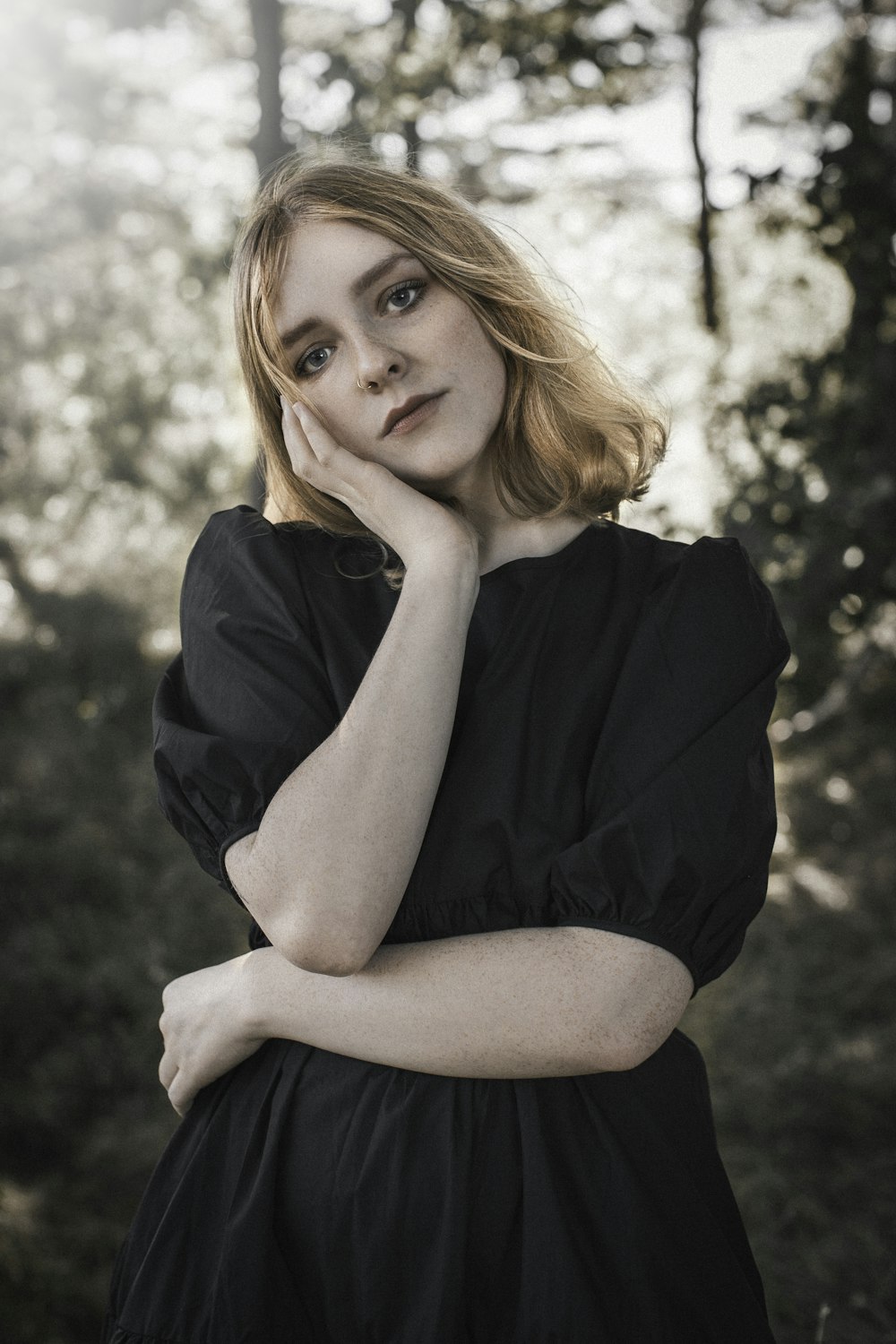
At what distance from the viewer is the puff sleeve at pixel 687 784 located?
125 centimetres

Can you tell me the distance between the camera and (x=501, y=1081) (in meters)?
1.31

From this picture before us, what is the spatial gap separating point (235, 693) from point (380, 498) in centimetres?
32

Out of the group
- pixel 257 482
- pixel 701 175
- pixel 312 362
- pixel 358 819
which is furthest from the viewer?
pixel 701 175

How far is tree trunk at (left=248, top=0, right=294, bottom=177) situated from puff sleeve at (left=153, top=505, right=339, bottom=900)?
3.70m

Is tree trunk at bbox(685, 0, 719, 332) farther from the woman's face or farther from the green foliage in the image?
the woman's face

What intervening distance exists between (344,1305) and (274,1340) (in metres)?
0.09

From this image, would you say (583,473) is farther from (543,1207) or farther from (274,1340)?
(274,1340)

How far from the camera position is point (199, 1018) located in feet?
4.64

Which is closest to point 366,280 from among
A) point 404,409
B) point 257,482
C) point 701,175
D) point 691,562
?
point 404,409

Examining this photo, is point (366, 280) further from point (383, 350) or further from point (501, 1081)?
point (501, 1081)

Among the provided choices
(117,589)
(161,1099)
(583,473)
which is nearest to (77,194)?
(117,589)

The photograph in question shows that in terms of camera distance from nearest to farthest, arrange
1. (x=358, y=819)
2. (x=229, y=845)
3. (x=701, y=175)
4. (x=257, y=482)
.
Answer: (x=358, y=819) → (x=229, y=845) → (x=257, y=482) → (x=701, y=175)

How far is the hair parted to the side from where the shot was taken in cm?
149

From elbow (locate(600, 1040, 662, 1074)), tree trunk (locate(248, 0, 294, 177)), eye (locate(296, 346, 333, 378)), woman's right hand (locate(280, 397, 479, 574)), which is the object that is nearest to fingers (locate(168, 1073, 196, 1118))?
elbow (locate(600, 1040, 662, 1074))
